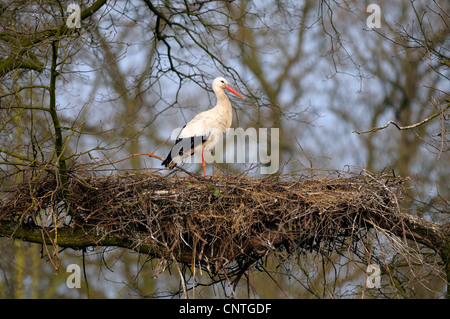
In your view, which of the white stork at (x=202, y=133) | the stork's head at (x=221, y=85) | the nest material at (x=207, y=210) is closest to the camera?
the nest material at (x=207, y=210)

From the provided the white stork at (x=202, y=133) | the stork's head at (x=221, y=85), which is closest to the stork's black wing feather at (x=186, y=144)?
the white stork at (x=202, y=133)

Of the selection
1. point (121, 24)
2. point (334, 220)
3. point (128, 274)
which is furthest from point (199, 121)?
point (128, 274)

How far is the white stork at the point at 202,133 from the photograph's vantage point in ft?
26.7

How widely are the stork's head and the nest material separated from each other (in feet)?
9.68

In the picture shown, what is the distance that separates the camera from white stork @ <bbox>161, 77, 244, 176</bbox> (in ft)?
26.7

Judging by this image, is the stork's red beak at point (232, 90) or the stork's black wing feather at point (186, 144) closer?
the stork's black wing feather at point (186, 144)

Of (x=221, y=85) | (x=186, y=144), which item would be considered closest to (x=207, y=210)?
(x=186, y=144)

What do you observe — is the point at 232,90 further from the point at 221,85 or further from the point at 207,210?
the point at 207,210

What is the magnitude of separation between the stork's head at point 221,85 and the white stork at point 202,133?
162 mm

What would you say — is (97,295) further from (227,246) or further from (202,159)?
(227,246)

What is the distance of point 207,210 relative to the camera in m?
5.63

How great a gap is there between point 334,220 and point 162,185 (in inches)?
58.5

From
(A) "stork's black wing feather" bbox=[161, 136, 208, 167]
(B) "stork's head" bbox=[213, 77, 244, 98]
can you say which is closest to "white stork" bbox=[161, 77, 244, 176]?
(A) "stork's black wing feather" bbox=[161, 136, 208, 167]

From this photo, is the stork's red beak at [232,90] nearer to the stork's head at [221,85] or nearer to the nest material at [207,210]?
the stork's head at [221,85]
